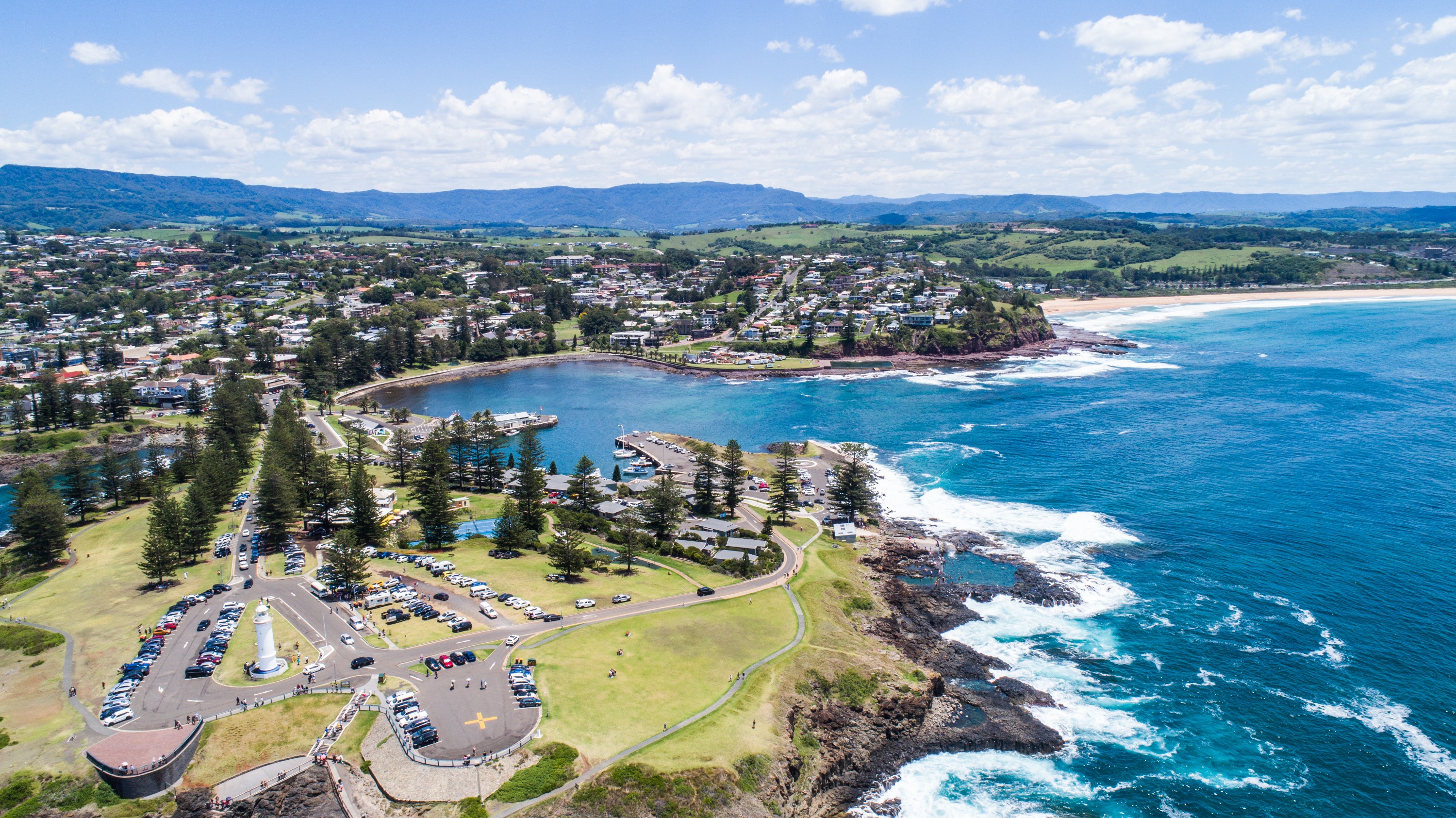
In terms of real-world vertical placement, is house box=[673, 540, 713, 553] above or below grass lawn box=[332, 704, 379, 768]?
below

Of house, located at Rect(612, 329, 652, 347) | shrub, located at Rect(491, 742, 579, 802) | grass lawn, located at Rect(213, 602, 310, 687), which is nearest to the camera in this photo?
shrub, located at Rect(491, 742, 579, 802)

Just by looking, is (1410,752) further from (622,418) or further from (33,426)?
(33,426)

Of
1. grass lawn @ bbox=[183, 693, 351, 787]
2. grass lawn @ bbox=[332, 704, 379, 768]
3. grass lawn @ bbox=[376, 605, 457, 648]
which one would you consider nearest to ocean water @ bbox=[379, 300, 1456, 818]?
grass lawn @ bbox=[332, 704, 379, 768]

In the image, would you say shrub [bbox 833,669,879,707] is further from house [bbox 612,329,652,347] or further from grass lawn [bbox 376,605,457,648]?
house [bbox 612,329,652,347]

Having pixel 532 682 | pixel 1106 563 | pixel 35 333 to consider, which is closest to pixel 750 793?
pixel 532 682

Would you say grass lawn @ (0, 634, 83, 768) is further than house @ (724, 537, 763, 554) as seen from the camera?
No

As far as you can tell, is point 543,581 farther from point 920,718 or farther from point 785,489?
point 920,718

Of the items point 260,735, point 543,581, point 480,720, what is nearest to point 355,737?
point 260,735
